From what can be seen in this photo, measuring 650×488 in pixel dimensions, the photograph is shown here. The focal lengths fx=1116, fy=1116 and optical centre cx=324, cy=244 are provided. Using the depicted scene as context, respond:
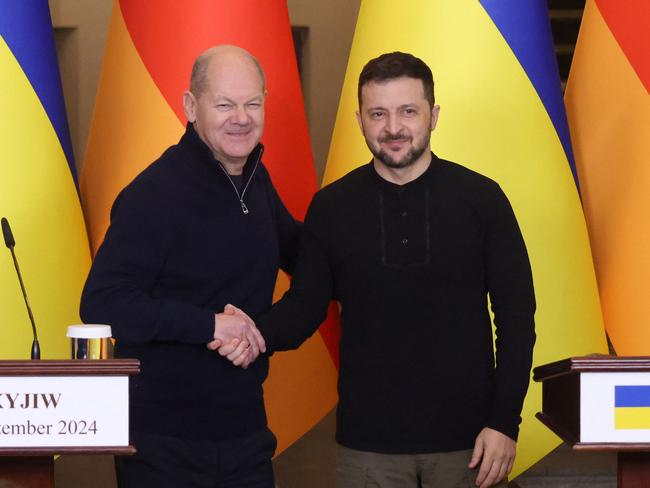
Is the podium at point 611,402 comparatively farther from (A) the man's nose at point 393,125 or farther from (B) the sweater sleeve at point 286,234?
(B) the sweater sleeve at point 286,234

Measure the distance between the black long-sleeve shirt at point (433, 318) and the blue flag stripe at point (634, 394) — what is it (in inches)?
13.9

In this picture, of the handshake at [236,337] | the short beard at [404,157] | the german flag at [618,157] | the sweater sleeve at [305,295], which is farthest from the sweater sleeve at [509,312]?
the german flag at [618,157]

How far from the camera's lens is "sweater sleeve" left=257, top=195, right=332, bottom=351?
73.0 inches

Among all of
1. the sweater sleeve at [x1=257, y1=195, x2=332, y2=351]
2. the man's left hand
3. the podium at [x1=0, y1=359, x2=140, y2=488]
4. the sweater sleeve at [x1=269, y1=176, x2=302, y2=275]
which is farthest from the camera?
the sweater sleeve at [x1=269, y1=176, x2=302, y2=275]

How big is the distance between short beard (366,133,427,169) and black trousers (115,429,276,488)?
19.5 inches

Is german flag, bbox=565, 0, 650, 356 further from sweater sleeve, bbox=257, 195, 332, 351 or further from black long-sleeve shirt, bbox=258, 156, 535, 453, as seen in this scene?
sweater sleeve, bbox=257, 195, 332, 351

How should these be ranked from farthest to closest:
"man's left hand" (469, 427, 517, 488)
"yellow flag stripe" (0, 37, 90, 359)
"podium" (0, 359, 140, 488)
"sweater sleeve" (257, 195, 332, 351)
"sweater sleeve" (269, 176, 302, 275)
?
1. "yellow flag stripe" (0, 37, 90, 359)
2. "sweater sleeve" (269, 176, 302, 275)
3. "sweater sleeve" (257, 195, 332, 351)
4. "man's left hand" (469, 427, 517, 488)
5. "podium" (0, 359, 140, 488)

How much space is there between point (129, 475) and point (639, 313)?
40.3 inches

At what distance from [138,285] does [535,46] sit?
38.0 inches

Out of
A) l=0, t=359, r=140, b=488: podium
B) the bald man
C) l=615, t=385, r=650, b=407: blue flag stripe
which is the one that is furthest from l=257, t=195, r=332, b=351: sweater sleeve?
l=615, t=385, r=650, b=407: blue flag stripe

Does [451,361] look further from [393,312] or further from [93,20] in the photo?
[93,20]

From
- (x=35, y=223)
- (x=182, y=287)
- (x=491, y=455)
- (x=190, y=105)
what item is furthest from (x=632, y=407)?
(x=35, y=223)

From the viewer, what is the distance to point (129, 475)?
1.78 metres

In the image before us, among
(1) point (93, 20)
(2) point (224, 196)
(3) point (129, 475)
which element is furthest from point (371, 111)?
(1) point (93, 20)
